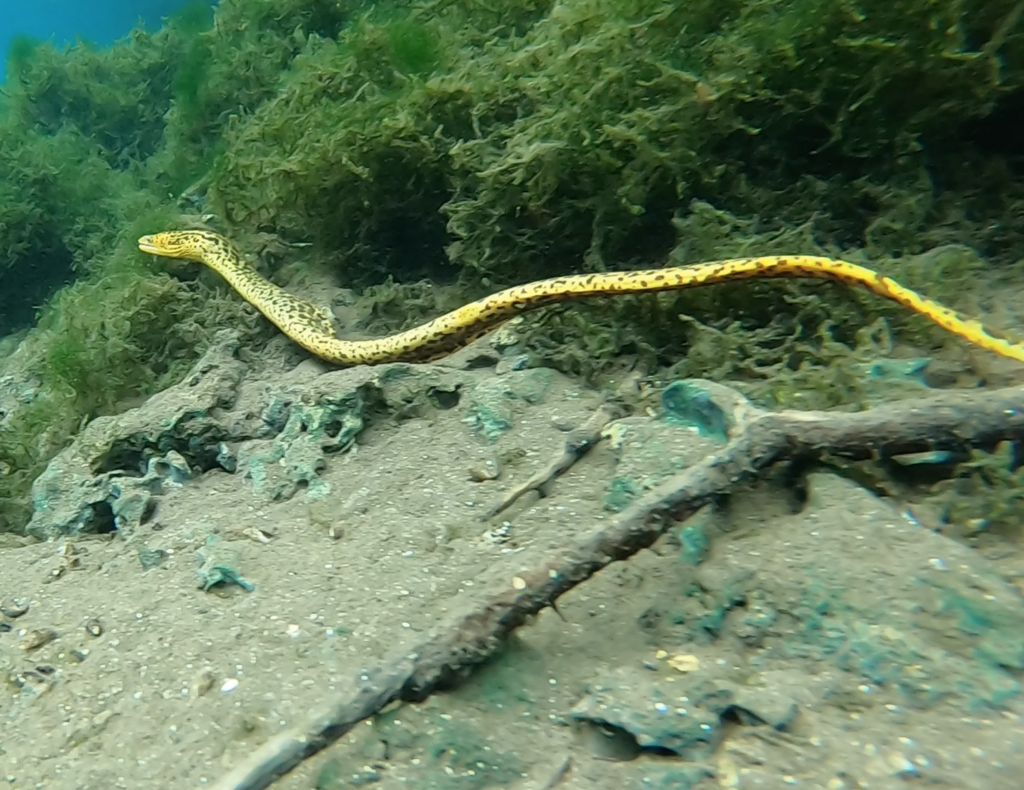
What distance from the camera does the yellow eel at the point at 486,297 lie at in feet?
8.27

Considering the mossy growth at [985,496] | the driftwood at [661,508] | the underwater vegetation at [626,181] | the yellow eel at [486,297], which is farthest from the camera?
the underwater vegetation at [626,181]

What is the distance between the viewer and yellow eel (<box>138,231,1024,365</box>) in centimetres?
252

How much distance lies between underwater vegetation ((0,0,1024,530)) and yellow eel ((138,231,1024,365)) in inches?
6.9

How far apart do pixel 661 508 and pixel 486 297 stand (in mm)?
2346

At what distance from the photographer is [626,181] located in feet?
Answer: 12.2

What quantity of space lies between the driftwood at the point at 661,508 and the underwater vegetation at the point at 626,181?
333 mm

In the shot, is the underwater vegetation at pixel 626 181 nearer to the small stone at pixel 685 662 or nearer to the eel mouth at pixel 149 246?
the eel mouth at pixel 149 246

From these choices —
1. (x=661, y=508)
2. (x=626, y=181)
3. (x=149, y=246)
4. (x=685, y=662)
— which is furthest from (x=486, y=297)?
(x=149, y=246)

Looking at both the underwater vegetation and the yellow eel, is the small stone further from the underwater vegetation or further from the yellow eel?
the yellow eel

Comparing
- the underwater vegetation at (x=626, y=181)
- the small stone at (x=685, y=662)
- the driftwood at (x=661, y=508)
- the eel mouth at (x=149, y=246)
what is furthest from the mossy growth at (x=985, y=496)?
the eel mouth at (x=149, y=246)

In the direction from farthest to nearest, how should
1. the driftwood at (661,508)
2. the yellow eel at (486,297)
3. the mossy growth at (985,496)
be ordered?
1. the yellow eel at (486,297)
2. the mossy growth at (985,496)
3. the driftwood at (661,508)

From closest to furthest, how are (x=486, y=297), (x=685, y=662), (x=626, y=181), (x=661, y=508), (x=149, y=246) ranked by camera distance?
(x=685, y=662) → (x=661, y=508) → (x=626, y=181) → (x=486, y=297) → (x=149, y=246)

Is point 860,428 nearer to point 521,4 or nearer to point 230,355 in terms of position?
point 230,355

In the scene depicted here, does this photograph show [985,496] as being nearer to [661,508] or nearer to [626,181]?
[661,508]
